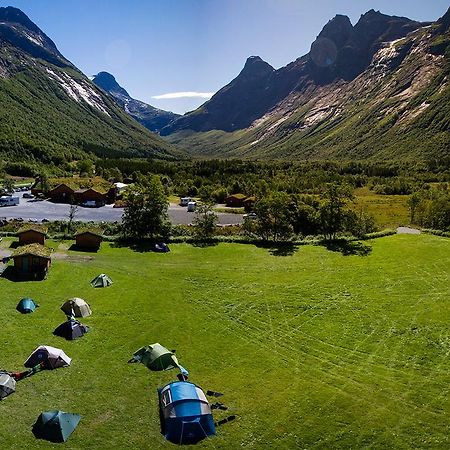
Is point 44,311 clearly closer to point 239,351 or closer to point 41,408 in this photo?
point 41,408

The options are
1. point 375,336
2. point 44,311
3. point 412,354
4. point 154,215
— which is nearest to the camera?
point 412,354

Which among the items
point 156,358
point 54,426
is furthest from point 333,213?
point 54,426

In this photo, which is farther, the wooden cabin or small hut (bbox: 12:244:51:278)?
the wooden cabin

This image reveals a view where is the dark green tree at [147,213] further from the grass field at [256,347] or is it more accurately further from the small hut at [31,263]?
the small hut at [31,263]

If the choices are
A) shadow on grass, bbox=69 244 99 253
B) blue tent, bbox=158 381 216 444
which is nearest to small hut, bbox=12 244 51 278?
shadow on grass, bbox=69 244 99 253

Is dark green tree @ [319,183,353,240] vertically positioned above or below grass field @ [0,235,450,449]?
above

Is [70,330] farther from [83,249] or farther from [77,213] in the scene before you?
[77,213]

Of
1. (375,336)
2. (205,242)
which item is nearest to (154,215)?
(205,242)

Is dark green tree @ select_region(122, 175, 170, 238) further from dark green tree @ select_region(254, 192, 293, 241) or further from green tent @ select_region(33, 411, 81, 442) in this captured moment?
green tent @ select_region(33, 411, 81, 442)
